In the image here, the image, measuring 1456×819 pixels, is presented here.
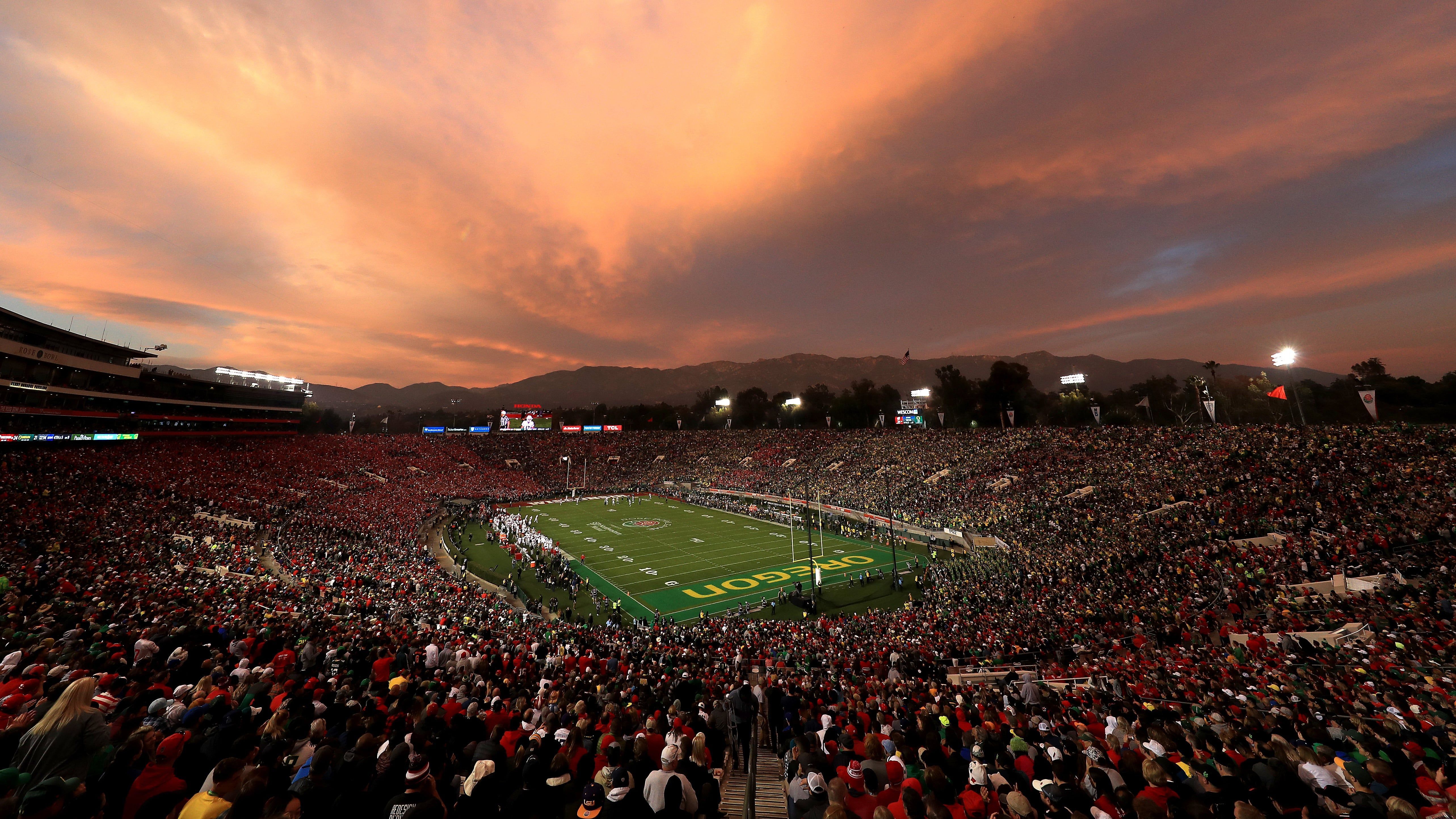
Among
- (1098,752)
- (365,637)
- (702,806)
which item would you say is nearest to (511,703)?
(702,806)

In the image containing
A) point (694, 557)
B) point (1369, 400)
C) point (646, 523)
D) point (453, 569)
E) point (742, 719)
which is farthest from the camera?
point (646, 523)

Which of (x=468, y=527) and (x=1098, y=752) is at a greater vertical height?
(x=1098, y=752)

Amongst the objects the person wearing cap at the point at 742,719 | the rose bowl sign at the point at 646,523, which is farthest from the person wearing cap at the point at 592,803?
the rose bowl sign at the point at 646,523

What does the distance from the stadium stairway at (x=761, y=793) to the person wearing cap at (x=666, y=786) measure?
186cm

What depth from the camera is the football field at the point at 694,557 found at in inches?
1208

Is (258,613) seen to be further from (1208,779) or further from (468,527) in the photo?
(468,527)

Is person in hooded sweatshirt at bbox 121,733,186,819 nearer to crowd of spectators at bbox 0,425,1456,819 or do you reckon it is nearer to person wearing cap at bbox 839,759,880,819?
crowd of spectators at bbox 0,425,1456,819

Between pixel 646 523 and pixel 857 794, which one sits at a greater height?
pixel 857 794

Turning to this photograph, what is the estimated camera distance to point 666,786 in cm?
492

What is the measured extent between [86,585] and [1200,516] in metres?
44.0

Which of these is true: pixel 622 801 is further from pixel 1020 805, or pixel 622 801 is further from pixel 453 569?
pixel 453 569

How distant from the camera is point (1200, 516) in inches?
1034

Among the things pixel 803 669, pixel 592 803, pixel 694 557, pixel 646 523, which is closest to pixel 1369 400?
pixel 803 669

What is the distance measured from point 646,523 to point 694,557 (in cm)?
1365
